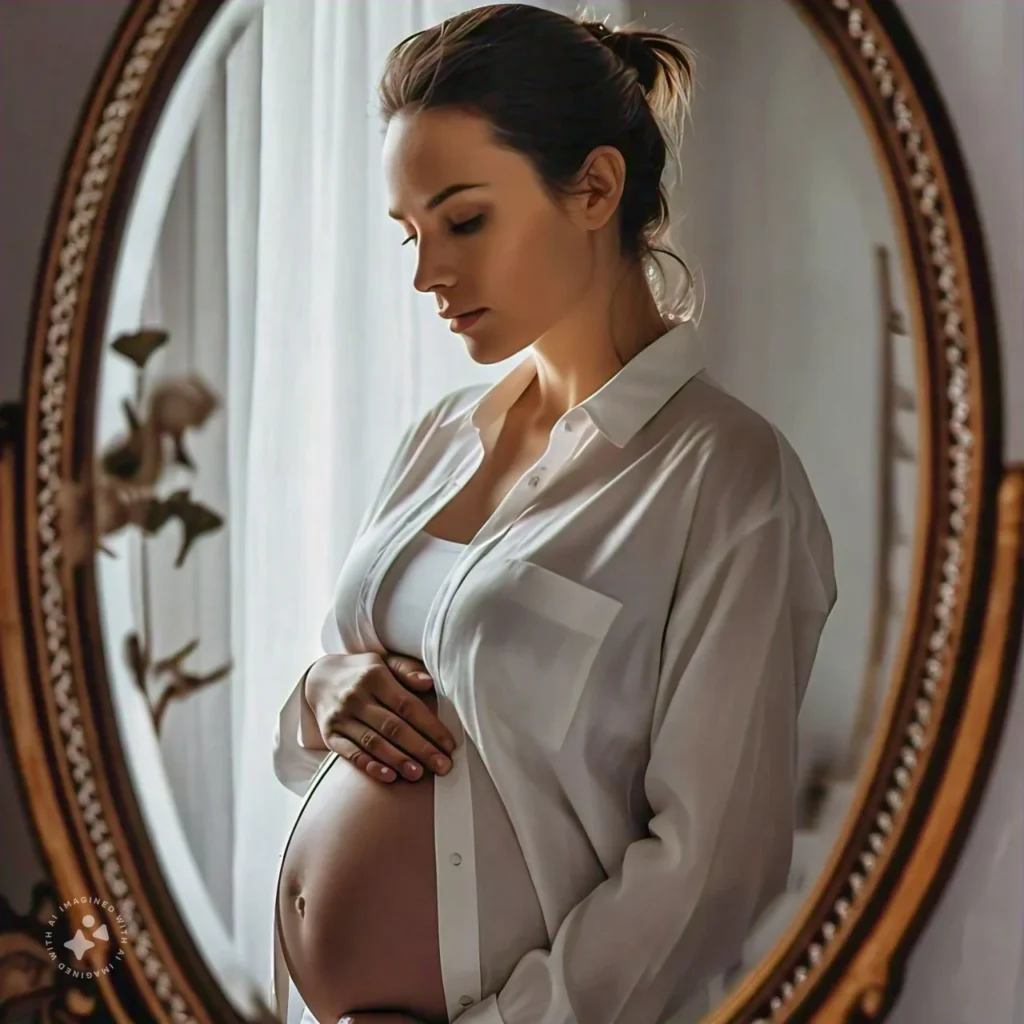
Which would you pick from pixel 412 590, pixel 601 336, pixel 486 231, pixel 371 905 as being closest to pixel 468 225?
pixel 486 231

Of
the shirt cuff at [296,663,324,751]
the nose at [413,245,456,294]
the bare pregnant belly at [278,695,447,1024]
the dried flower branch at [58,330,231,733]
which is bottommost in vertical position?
the bare pregnant belly at [278,695,447,1024]

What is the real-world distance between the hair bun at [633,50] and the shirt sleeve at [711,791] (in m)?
0.31

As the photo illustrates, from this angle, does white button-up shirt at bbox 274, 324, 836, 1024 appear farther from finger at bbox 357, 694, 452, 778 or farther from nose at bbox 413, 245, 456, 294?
nose at bbox 413, 245, 456, 294

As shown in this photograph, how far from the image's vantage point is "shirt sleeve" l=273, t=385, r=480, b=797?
984 millimetres

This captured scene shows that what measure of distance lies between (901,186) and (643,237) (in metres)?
0.18

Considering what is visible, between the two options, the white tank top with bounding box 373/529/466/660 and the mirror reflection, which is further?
the white tank top with bounding box 373/529/466/660

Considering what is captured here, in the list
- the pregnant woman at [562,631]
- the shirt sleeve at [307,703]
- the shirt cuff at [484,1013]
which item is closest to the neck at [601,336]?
the pregnant woman at [562,631]

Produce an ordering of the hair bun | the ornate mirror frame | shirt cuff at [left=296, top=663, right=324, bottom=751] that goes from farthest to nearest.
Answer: shirt cuff at [left=296, top=663, right=324, bottom=751], the hair bun, the ornate mirror frame

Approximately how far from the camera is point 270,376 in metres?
1.01

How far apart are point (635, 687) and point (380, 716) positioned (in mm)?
187

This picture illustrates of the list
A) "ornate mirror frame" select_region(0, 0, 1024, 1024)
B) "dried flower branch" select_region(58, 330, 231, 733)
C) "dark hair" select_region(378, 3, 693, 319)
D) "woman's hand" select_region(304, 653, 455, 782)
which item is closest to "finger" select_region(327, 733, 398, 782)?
"woman's hand" select_region(304, 653, 455, 782)

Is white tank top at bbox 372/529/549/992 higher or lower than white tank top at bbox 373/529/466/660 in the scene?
lower

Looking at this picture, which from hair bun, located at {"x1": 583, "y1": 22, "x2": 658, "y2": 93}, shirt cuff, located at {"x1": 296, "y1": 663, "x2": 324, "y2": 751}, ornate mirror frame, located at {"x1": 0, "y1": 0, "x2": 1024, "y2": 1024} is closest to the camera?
ornate mirror frame, located at {"x1": 0, "y1": 0, "x2": 1024, "y2": 1024}

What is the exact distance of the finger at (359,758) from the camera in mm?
890
